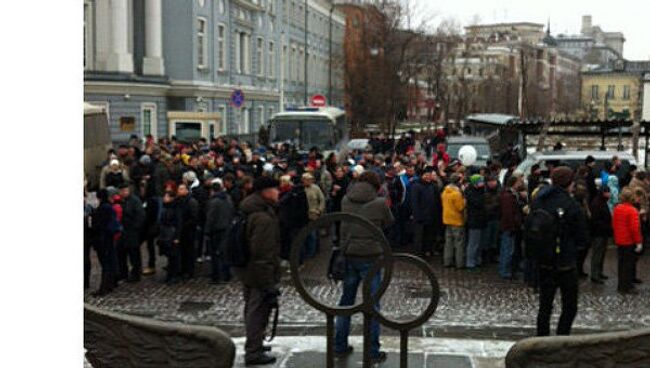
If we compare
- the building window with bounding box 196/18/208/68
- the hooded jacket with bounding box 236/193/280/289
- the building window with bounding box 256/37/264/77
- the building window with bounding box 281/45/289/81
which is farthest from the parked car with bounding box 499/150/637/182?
the building window with bounding box 281/45/289/81

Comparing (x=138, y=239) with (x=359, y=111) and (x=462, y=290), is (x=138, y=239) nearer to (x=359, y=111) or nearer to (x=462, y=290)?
(x=462, y=290)

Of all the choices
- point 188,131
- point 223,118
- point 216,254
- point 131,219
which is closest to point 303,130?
point 188,131

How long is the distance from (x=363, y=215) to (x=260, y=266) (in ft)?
3.89

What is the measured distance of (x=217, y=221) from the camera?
13.2 m

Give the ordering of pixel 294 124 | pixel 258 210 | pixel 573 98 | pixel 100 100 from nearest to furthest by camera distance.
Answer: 1. pixel 258 210
2. pixel 294 124
3. pixel 100 100
4. pixel 573 98

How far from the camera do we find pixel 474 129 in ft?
173

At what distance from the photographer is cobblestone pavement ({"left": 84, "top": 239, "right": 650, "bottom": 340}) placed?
34.4 ft

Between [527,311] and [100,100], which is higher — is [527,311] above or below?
below

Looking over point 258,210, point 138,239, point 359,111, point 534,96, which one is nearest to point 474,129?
point 359,111

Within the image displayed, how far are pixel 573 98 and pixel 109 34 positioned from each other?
3070 inches

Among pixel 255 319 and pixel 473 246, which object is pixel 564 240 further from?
pixel 473 246

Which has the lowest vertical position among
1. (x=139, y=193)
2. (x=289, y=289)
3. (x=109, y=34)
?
(x=289, y=289)

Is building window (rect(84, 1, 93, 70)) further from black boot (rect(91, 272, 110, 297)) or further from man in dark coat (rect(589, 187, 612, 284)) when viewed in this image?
man in dark coat (rect(589, 187, 612, 284))

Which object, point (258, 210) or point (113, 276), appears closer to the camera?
point (258, 210)
